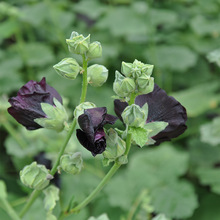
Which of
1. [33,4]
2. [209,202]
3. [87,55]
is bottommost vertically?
[209,202]

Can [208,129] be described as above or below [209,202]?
above

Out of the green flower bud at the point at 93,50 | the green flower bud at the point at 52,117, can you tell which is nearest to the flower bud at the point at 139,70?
the green flower bud at the point at 93,50

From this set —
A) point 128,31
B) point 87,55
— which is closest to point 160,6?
point 128,31

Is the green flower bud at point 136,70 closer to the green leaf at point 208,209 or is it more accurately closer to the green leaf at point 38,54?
the green leaf at point 208,209

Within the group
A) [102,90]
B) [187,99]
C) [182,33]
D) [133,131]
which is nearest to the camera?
[133,131]

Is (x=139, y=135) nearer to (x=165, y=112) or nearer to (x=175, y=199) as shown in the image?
(x=165, y=112)

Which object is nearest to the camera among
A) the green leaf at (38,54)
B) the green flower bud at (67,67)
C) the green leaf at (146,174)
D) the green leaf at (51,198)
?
the green flower bud at (67,67)

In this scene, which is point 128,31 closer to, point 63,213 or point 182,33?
point 182,33
